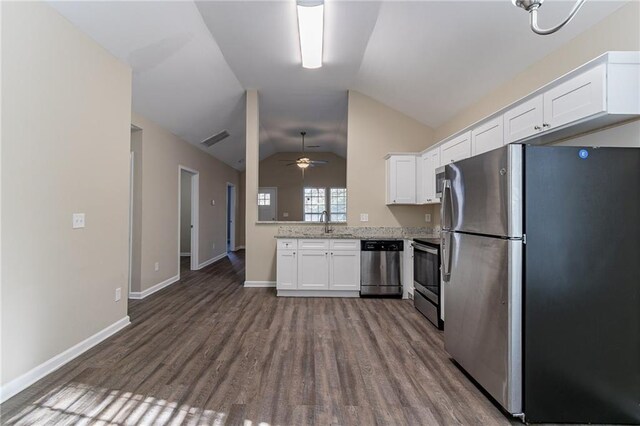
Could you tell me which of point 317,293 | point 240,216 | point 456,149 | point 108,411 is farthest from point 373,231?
point 240,216

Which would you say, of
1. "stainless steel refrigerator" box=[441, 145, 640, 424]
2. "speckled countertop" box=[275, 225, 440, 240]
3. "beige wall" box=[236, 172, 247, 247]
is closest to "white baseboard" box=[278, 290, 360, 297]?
"speckled countertop" box=[275, 225, 440, 240]

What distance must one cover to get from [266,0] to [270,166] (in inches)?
283

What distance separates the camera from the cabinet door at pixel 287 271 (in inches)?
179

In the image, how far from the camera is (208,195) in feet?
23.4

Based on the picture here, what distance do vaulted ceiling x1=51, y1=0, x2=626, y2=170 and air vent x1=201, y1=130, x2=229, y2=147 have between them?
880 millimetres

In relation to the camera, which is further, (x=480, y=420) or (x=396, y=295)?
(x=396, y=295)

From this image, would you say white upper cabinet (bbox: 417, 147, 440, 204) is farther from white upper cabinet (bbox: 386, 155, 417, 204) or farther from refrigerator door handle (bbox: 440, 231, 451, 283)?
refrigerator door handle (bbox: 440, 231, 451, 283)

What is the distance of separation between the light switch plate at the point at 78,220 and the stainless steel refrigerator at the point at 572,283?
332 centimetres

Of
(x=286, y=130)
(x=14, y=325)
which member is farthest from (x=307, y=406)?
(x=286, y=130)

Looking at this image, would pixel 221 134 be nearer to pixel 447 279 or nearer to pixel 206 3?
pixel 206 3

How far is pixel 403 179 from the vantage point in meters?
4.77

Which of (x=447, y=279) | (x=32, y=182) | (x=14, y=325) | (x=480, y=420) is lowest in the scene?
(x=480, y=420)

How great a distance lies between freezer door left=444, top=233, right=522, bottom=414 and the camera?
1844mm

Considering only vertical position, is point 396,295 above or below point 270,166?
below
